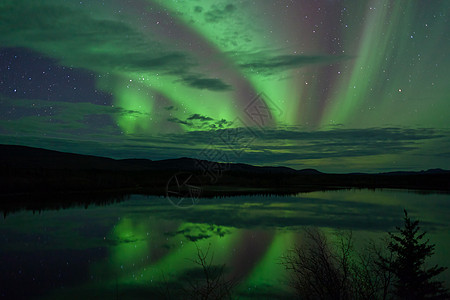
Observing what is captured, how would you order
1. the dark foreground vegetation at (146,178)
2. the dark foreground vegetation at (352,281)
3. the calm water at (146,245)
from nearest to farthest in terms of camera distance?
the dark foreground vegetation at (352,281) < the calm water at (146,245) < the dark foreground vegetation at (146,178)

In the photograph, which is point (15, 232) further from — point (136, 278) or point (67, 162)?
point (67, 162)

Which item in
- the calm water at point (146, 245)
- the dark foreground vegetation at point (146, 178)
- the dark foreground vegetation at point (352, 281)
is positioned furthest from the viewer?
the dark foreground vegetation at point (146, 178)

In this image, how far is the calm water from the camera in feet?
31.4

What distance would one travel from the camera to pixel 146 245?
567 inches

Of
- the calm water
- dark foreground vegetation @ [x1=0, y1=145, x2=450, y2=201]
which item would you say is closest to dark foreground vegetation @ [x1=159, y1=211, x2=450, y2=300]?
the calm water

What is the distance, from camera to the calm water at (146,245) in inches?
377

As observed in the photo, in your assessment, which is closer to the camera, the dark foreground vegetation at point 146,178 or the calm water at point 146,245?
the calm water at point 146,245

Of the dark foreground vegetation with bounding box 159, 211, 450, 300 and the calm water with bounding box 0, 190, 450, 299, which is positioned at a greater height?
the dark foreground vegetation with bounding box 159, 211, 450, 300

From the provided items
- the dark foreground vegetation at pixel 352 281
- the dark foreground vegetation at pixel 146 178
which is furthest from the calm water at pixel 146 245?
the dark foreground vegetation at pixel 146 178

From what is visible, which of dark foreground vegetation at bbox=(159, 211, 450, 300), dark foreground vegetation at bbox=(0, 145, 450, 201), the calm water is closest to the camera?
dark foreground vegetation at bbox=(159, 211, 450, 300)

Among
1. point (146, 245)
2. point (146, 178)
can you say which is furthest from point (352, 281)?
point (146, 178)

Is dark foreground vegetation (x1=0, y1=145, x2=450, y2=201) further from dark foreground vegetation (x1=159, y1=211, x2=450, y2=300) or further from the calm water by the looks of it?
dark foreground vegetation (x1=159, y1=211, x2=450, y2=300)

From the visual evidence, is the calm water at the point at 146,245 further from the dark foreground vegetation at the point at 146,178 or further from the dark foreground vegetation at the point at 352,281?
the dark foreground vegetation at the point at 146,178

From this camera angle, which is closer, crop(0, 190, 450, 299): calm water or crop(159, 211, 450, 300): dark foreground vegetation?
crop(159, 211, 450, 300): dark foreground vegetation
